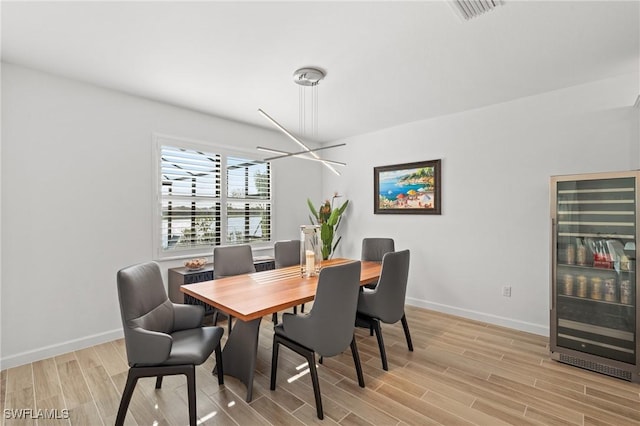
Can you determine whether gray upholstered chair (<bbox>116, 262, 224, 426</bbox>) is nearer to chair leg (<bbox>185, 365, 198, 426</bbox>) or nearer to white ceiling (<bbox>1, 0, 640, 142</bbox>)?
chair leg (<bbox>185, 365, 198, 426</bbox>)

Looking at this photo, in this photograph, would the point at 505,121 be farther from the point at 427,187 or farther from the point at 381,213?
the point at 381,213

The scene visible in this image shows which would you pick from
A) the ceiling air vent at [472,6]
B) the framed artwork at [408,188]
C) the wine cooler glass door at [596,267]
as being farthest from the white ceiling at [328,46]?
the wine cooler glass door at [596,267]

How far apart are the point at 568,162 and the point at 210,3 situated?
3.59 metres

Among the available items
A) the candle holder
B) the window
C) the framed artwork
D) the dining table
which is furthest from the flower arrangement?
the dining table

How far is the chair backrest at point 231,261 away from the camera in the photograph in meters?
3.14

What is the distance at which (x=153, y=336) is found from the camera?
169 centimetres

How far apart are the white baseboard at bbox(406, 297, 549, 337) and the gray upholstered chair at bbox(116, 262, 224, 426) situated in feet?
9.80

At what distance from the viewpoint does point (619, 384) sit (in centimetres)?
235

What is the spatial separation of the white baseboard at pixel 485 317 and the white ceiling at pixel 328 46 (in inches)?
101

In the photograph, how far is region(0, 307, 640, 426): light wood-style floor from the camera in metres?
1.95

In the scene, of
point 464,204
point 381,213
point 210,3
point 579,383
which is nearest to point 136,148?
point 210,3

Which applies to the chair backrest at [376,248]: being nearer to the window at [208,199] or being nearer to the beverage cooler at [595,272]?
the beverage cooler at [595,272]

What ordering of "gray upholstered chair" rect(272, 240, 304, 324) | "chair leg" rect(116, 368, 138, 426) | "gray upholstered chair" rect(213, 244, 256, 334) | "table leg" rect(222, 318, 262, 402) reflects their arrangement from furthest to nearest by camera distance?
1. "gray upholstered chair" rect(272, 240, 304, 324)
2. "gray upholstered chair" rect(213, 244, 256, 334)
3. "table leg" rect(222, 318, 262, 402)
4. "chair leg" rect(116, 368, 138, 426)

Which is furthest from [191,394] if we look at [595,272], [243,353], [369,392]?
[595,272]
